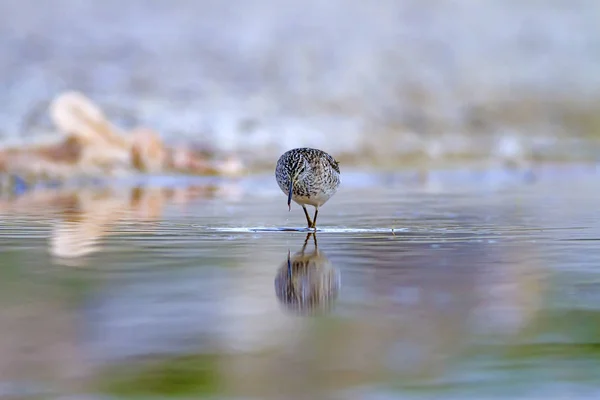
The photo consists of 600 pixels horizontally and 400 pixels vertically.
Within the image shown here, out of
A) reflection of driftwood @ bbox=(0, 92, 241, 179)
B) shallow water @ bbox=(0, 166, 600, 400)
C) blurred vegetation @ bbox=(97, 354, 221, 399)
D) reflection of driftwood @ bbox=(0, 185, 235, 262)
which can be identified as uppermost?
reflection of driftwood @ bbox=(0, 92, 241, 179)

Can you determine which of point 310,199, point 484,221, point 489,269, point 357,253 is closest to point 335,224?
point 310,199

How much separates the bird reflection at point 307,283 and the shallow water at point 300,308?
0.06ft

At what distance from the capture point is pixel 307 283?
6055 mm

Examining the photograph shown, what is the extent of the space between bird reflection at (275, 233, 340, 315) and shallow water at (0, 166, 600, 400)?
0.02m

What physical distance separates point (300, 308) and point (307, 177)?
498 centimetres

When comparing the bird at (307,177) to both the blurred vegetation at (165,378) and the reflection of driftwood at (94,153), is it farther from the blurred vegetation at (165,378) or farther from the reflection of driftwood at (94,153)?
the reflection of driftwood at (94,153)

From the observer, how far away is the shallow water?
12.1 ft

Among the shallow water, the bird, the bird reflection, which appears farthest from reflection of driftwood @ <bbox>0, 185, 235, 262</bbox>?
the bird reflection

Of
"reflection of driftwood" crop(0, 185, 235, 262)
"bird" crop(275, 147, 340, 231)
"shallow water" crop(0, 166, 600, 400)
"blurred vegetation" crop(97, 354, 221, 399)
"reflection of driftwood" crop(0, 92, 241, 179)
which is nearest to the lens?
"blurred vegetation" crop(97, 354, 221, 399)

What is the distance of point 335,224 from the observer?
10.5 m

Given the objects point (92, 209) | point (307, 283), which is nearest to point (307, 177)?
point (92, 209)

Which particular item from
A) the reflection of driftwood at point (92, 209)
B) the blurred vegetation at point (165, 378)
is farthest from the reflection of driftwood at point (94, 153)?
the blurred vegetation at point (165, 378)

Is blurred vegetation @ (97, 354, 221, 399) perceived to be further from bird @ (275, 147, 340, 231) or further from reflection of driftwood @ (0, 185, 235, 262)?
bird @ (275, 147, 340, 231)

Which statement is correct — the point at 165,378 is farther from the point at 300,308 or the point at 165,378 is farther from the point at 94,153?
the point at 94,153
